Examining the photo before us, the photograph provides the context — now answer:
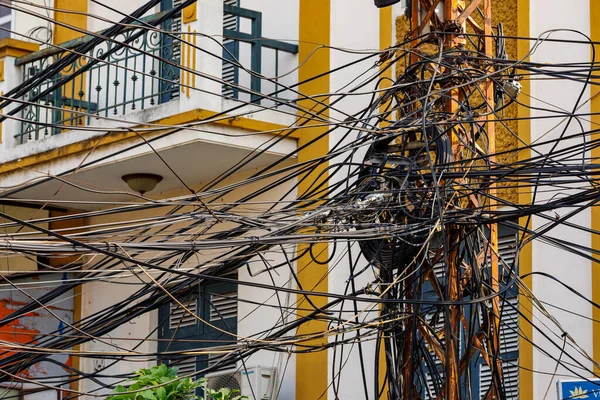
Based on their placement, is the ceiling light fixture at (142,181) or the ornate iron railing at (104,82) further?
the ornate iron railing at (104,82)

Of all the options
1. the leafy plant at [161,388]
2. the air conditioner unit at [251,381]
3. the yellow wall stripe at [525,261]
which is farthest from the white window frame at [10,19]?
the yellow wall stripe at [525,261]

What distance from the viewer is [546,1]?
385 inches

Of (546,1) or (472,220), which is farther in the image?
(546,1)

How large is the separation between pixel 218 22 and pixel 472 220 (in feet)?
14.9

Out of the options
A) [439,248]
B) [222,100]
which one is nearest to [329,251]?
[222,100]

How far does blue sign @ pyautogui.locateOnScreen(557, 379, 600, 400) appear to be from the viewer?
750cm

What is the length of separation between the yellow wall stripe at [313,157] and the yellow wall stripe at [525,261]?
5.77 ft

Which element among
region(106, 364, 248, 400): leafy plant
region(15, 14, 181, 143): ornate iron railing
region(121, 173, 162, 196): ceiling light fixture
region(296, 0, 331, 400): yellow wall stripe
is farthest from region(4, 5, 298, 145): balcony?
region(106, 364, 248, 400): leafy plant

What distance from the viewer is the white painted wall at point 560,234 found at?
8.99 metres

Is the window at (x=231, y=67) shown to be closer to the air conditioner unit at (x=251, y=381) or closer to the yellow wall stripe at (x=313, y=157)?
the yellow wall stripe at (x=313, y=157)

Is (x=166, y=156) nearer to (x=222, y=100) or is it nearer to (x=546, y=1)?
(x=222, y=100)

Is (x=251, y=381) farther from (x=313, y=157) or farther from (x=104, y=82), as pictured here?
(x=104, y=82)

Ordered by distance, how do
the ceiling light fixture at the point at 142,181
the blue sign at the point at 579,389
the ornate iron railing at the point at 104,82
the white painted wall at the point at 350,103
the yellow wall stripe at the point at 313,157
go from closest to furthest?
the blue sign at the point at 579,389
the white painted wall at the point at 350,103
the yellow wall stripe at the point at 313,157
the ceiling light fixture at the point at 142,181
the ornate iron railing at the point at 104,82

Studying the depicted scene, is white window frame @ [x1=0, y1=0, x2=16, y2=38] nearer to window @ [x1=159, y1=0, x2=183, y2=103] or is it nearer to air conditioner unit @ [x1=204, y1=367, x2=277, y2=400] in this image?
window @ [x1=159, y1=0, x2=183, y2=103]
